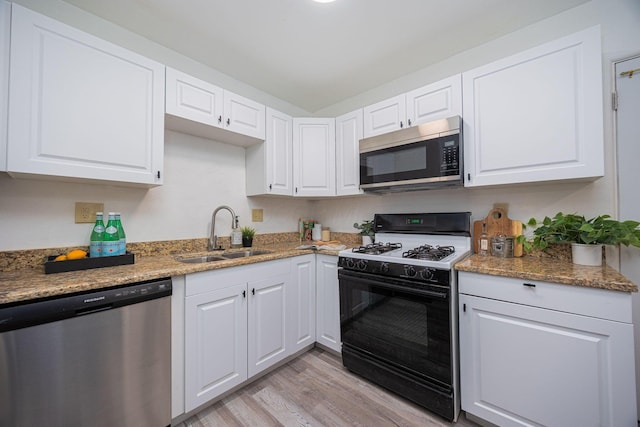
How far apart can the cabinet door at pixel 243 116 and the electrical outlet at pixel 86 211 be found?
40.9 inches

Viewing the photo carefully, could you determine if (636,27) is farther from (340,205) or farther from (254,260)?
(254,260)

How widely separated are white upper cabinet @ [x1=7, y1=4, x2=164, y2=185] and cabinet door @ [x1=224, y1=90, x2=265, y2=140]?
0.47m

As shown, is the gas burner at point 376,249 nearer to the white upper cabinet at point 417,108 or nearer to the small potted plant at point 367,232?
the small potted plant at point 367,232

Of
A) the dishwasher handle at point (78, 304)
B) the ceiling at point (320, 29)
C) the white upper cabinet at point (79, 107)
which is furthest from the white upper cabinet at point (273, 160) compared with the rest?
the dishwasher handle at point (78, 304)

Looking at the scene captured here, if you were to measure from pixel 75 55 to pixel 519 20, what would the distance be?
9.09 feet

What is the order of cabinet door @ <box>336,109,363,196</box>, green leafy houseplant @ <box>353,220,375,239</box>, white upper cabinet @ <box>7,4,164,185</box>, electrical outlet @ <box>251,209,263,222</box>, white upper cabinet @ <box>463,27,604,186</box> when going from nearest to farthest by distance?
white upper cabinet @ <box>7,4,164,185</box> → white upper cabinet @ <box>463,27,604,186</box> → cabinet door @ <box>336,109,363,196</box> → green leafy houseplant @ <box>353,220,375,239</box> → electrical outlet @ <box>251,209,263,222</box>

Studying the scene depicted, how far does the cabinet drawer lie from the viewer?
105 centimetres

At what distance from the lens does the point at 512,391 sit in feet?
4.16

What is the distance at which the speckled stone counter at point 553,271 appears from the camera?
41.9 inches

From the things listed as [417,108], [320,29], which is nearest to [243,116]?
[320,29]

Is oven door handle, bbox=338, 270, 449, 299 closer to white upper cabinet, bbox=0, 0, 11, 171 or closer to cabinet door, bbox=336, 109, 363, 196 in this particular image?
cabinet door, bbox=336, 109, 363, 196

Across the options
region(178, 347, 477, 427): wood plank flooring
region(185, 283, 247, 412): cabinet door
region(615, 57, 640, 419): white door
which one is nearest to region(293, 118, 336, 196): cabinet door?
region(185, 283, 247, 412): cabinet door

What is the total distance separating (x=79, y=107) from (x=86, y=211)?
2.14ft

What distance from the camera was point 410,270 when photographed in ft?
4.92
